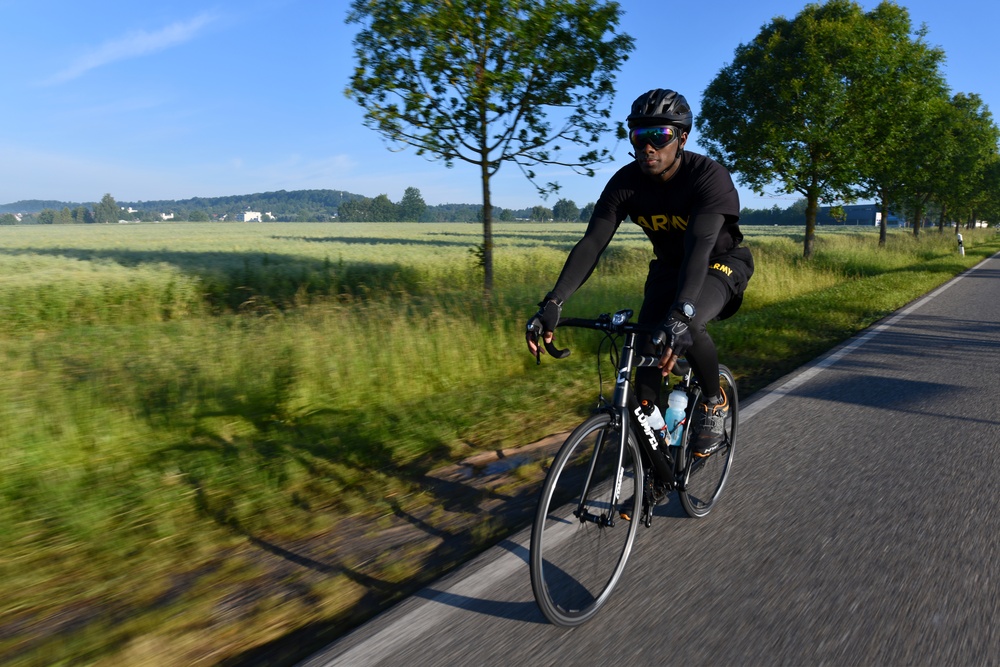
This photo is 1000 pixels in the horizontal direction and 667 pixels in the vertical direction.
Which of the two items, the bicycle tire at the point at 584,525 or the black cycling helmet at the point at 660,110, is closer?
the bicycle tire at the point at 584,525

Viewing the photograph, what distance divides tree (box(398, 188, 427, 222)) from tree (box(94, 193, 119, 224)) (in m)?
45.0

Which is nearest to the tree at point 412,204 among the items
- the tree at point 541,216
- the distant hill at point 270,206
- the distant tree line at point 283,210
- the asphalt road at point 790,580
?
the distant tree line at point 283,210

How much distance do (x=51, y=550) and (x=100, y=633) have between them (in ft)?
3.14

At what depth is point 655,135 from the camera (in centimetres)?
310

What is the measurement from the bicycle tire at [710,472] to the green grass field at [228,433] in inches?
61.9

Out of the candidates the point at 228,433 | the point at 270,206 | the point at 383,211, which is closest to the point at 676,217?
the point at 228,433

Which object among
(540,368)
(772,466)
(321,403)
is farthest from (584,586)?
(540,368)

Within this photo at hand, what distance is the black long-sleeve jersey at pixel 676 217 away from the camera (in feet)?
10.3

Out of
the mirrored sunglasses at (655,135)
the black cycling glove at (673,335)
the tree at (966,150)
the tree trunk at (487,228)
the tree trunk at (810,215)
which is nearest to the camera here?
the black cycling glove at (673,335)

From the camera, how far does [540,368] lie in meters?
7.95

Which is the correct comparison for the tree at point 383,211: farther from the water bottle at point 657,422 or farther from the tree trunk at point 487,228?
the water bottle at point 657,422

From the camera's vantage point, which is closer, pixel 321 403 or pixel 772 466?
pixel 772 466

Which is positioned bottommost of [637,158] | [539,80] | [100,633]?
[100,633]

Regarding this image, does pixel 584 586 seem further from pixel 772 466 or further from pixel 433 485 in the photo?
pixel 772 466
